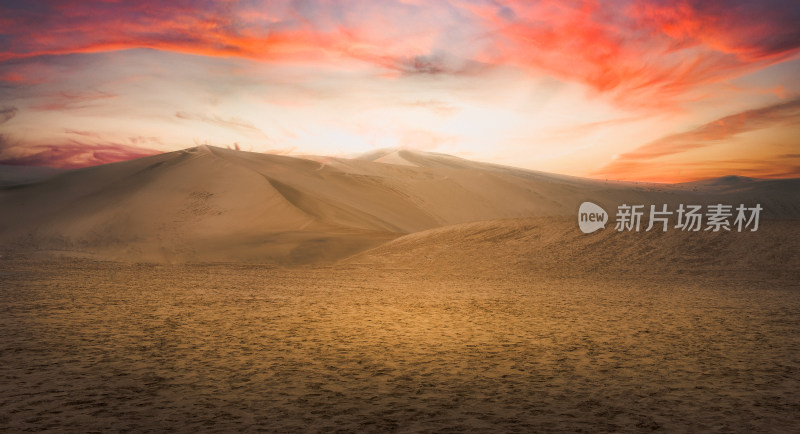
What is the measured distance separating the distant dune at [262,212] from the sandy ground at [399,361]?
12.2m

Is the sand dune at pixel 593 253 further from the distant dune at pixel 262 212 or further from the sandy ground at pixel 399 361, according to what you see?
the sandy ground at pixel 399 361

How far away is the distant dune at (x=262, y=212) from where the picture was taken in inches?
1148

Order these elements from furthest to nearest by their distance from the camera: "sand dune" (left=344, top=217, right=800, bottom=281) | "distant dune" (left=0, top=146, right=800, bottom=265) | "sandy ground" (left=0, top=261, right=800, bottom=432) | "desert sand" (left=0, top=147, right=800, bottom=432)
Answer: "distant dune" (left=0, top=146, right=800, bottom=265) < "sand dune" (left=344, top=217, right=800, bottom=281) < "desert sand" (left=0, top=147, right=800, bottom=432) < "sandy ground" (left=0, top=261, right=800, bottom=432)

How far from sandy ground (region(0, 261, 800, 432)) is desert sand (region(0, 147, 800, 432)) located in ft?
0.13

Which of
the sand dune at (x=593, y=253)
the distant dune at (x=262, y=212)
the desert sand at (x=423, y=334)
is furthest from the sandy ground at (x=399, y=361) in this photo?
the distant dune at (x=262, y=212)

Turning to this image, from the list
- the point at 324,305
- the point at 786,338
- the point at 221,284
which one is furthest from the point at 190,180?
the point at 786,338

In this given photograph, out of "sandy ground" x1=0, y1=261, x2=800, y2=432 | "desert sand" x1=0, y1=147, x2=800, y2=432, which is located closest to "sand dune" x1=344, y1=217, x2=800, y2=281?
"desert sand" x1=0, y1=147, x2=800, y2=432

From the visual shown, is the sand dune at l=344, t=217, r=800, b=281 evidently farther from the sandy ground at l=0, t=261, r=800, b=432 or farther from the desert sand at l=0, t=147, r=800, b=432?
the sandy ground at l=0, t=261, r=800, b=432

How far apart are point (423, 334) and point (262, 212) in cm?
3404

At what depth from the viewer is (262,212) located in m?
41.5

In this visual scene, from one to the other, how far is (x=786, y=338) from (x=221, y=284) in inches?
583

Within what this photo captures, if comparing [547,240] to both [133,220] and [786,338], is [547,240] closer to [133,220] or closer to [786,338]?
[786,338]

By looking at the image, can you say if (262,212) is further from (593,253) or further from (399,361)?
(399,361)

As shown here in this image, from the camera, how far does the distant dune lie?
29172 millimetres
